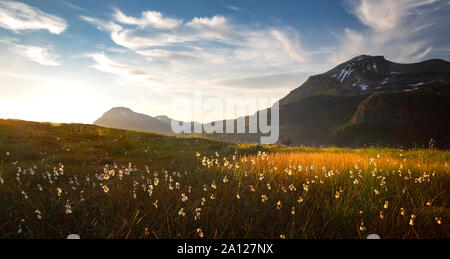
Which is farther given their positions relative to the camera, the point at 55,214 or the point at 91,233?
the point at 55,214

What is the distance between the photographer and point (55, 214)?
9.71 feet

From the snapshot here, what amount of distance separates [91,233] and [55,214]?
2.44ft

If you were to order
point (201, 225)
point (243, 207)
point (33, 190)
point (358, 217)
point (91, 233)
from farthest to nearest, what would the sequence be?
point (33, 190) → point (243, 207) → point (358, 217) → point (201, 225) → point (91, 233)

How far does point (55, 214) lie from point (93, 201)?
46cm

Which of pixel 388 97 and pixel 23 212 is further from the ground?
pixel 388 97
